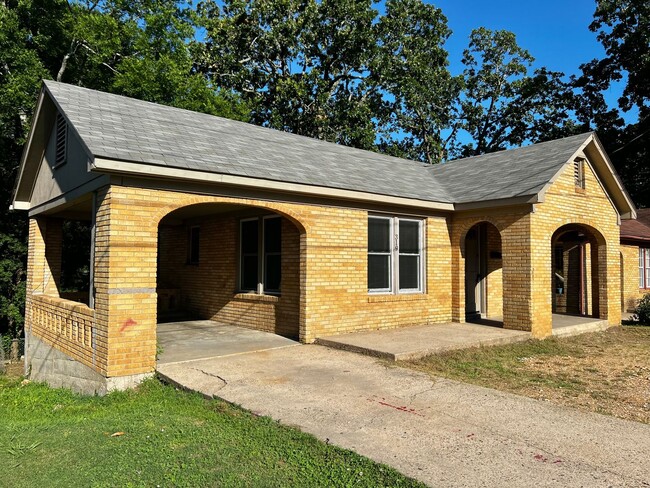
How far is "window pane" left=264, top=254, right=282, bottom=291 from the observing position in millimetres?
10414

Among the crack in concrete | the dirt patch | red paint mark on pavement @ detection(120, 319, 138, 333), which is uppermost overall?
red paint mark on pavement @ detection(120, 319, 138, 333)

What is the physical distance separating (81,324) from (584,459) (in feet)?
24.0

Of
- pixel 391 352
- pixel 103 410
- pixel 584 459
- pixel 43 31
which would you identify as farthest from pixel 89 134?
pixel 43 31

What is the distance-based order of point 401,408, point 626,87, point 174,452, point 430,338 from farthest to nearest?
point 626,87 → point 430,338 → point 401,408 → point 174,452

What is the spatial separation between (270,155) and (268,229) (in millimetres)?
1690

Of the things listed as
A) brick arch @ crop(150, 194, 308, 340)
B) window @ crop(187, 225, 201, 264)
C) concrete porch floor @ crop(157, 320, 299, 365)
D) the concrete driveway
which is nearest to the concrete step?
the concrete driveway

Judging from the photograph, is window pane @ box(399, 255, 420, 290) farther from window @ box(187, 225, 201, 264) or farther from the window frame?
window @ box(187, 225, 201, 264)

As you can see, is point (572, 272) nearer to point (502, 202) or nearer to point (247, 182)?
point (502, 202)

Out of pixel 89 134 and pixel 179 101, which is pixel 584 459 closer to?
pixel 89 134

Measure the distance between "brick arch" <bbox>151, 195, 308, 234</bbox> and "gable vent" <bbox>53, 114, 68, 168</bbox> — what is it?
9.08 feet

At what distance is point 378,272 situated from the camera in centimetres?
1074

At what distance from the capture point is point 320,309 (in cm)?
935

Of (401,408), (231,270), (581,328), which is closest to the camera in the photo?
(401,408)

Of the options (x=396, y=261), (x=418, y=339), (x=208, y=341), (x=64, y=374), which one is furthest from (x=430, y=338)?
(x=64, y=374)
